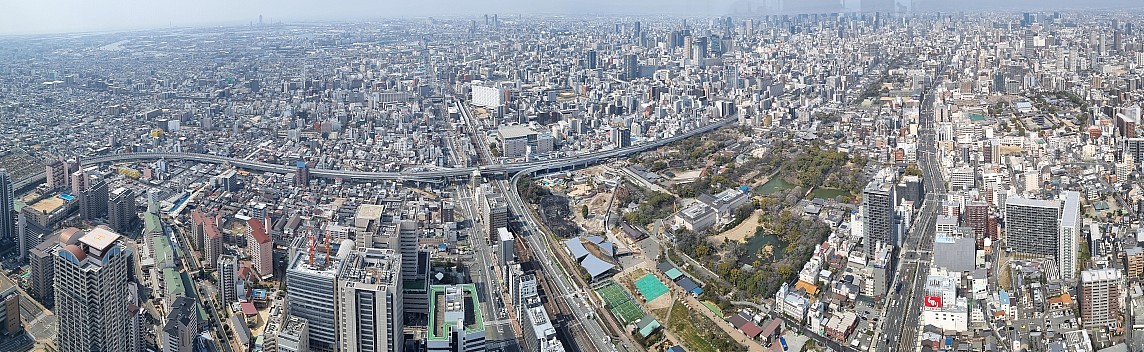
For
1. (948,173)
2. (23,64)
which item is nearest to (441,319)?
(948,173)

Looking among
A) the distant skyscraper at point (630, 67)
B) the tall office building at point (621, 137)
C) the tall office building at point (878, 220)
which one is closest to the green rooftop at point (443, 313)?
the tall office building at point (878, 220)

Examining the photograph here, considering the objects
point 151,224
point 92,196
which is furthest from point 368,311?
point 92,196

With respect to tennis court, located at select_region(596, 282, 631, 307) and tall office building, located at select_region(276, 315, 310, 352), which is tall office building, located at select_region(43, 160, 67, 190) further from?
tennis court, located at select_region(596, 282, 631, 307)

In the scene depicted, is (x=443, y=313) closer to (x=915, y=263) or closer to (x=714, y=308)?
(x=714, y=308)

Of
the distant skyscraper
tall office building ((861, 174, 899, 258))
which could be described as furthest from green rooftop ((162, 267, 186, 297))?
the distant skyscraper

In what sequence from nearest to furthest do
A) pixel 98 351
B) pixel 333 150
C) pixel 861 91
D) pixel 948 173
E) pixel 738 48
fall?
pixel 98 351 → pixel 948 173 → pixel 333 150 → pixel 861 91 → pixel 738 48

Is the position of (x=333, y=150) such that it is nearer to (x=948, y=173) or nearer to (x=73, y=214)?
(x=73, y=214)
